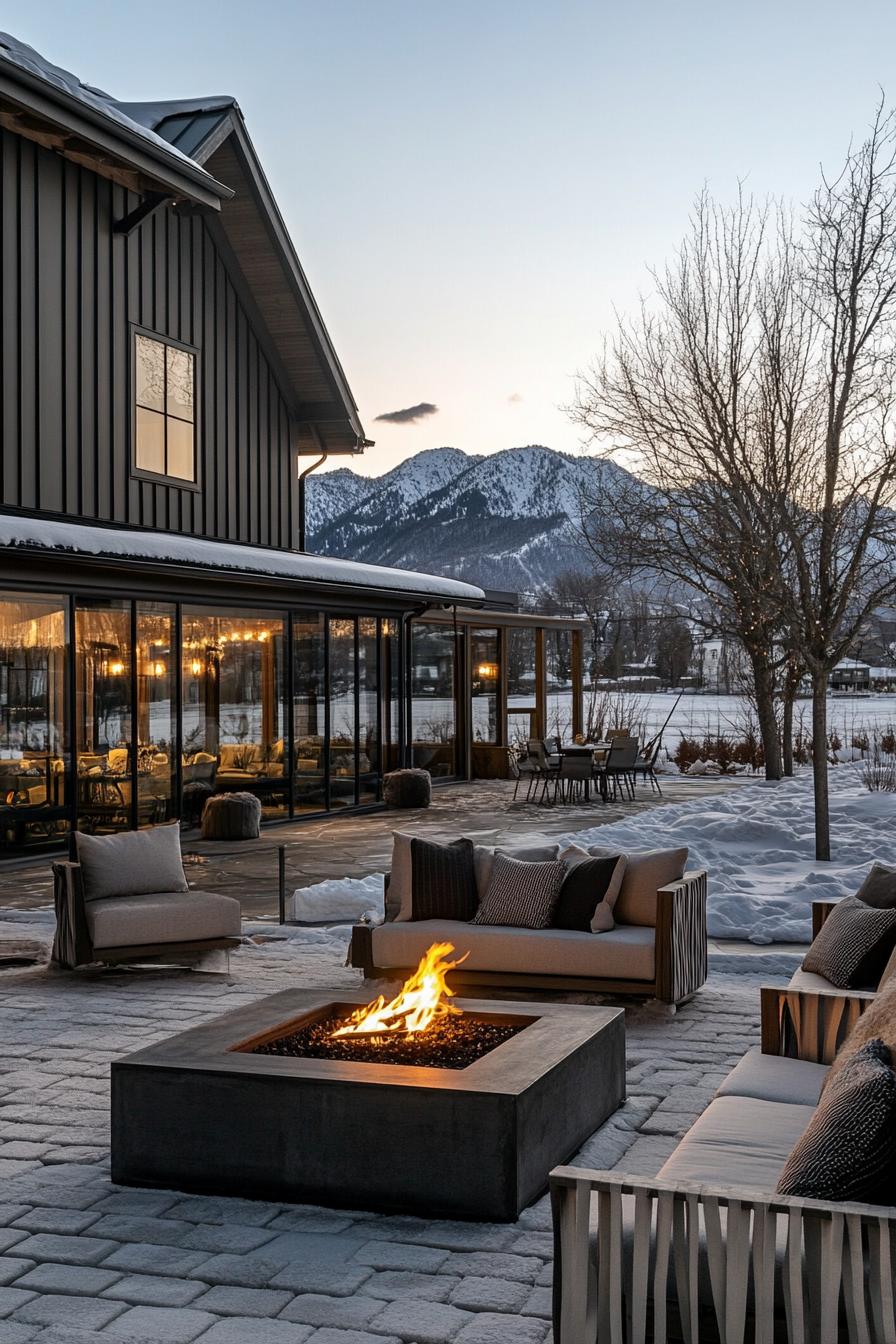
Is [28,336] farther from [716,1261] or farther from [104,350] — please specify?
[716,1261]

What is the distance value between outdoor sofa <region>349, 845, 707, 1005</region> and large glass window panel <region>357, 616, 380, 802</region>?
9.94 metres

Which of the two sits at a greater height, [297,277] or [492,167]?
[492,167]

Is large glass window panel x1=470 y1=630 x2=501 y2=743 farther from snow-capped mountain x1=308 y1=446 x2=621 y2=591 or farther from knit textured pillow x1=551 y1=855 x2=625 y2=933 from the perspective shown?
snow-capped mountain x1=308 y1=446 x2=621 y2=591

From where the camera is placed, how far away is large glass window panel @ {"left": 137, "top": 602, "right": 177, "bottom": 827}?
13.2m

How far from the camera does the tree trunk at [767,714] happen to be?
20.4 metres

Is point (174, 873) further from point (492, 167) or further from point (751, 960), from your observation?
point (492, 167)

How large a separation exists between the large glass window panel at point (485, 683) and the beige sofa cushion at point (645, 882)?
1468 centimetres

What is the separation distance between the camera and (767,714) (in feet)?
67.7

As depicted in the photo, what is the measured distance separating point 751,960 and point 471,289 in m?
36.1

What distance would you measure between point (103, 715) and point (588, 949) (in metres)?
7.39

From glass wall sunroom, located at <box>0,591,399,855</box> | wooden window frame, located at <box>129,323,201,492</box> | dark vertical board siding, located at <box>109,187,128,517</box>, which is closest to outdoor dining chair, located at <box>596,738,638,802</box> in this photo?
glass wall sunroom, located at <box>0,591,399,855</box>

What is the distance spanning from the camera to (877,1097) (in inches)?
110

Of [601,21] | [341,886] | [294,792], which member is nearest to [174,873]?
[341,886]

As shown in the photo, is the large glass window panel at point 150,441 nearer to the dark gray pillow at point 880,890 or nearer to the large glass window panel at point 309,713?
the large glass window panel at point 309,713
